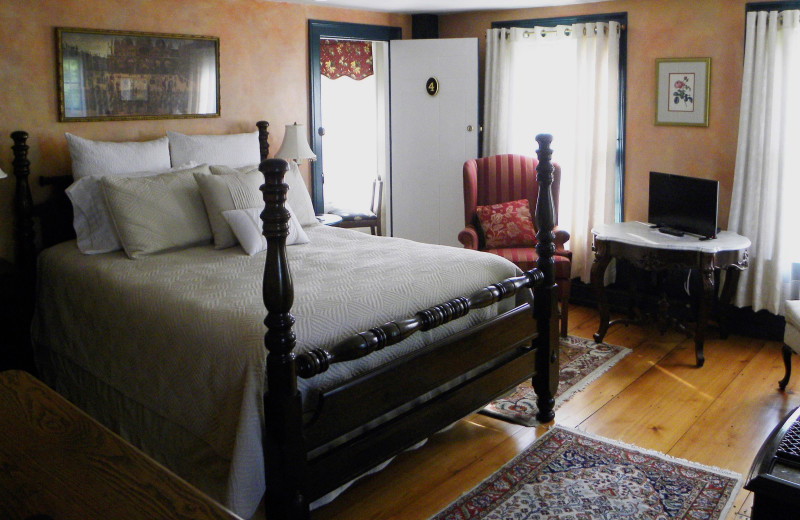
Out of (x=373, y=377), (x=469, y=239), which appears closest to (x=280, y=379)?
(x=373, y=377)

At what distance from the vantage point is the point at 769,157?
174 inches

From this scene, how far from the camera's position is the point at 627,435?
337cm

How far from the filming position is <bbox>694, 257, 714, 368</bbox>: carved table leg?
4.11 meters

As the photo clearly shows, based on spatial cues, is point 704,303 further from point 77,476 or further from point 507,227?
point 77,476

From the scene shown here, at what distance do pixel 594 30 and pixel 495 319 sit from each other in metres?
2.82

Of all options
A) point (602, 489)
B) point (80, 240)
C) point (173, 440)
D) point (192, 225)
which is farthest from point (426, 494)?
point (80, 240)

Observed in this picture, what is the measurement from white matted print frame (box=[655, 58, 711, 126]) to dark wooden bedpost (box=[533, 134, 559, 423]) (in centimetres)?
182

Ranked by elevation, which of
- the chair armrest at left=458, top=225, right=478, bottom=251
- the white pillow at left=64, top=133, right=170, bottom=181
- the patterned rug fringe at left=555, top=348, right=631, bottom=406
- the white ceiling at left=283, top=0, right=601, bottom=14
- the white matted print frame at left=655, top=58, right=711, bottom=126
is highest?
the white ceiling at left=283, top=0, right=601, bottom=14

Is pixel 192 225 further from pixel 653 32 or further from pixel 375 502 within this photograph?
pixel 653 32

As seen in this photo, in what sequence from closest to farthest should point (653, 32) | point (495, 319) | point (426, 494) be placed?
point (426, 494) < point (495, 319) < point (653, 32)

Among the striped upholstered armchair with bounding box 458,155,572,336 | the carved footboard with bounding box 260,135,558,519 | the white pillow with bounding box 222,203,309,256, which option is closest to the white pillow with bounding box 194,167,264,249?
the white pillow with bounding box 222,203,309,256

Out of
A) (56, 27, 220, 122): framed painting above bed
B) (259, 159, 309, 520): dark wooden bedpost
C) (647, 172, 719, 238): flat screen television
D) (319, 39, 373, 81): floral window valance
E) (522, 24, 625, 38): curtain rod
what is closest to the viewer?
(259, 159, 309, 520): dark wooden bedpost

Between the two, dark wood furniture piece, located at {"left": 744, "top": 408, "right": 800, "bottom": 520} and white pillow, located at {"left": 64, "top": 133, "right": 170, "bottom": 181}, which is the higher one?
white pillow, located at {"left": 64, "top": 133, "right": 170, "bottom": 181}

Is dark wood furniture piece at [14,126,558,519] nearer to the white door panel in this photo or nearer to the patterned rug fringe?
the patterned rug fringe
